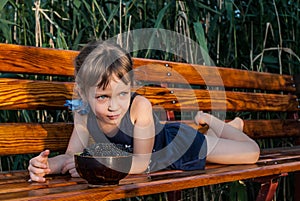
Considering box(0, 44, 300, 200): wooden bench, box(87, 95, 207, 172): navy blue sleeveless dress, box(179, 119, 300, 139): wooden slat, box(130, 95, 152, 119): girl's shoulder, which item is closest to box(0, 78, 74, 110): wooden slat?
box(0, 44, 300, 200): wooden bench

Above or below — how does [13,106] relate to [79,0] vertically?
below

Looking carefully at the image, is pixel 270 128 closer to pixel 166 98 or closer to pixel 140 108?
pixel 166 98

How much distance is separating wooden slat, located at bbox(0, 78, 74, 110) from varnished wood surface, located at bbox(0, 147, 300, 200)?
23 cm

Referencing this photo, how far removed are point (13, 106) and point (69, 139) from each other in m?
0.23

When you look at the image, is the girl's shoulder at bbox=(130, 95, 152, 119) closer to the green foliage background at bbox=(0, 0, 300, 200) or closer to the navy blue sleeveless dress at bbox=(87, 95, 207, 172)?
the navy blue sleeveless dress at bbox=(87, 95, 207, 172)

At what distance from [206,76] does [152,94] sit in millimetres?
294

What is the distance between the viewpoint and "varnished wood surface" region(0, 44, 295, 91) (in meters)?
1.68

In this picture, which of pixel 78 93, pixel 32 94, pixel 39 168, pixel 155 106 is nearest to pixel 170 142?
pixel 155 106

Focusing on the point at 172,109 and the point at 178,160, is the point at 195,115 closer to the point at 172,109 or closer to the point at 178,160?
the point at 172,109

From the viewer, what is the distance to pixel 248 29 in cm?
261

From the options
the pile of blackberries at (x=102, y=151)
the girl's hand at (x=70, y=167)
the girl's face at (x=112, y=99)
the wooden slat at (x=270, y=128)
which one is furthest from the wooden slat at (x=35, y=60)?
the wooden slat at (x=270, y=128)

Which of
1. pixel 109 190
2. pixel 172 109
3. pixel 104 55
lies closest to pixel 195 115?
pixel 172 109

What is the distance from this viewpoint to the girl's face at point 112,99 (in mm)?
1541

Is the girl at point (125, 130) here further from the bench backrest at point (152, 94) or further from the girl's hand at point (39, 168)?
the bench backrest at point (152, 94)
